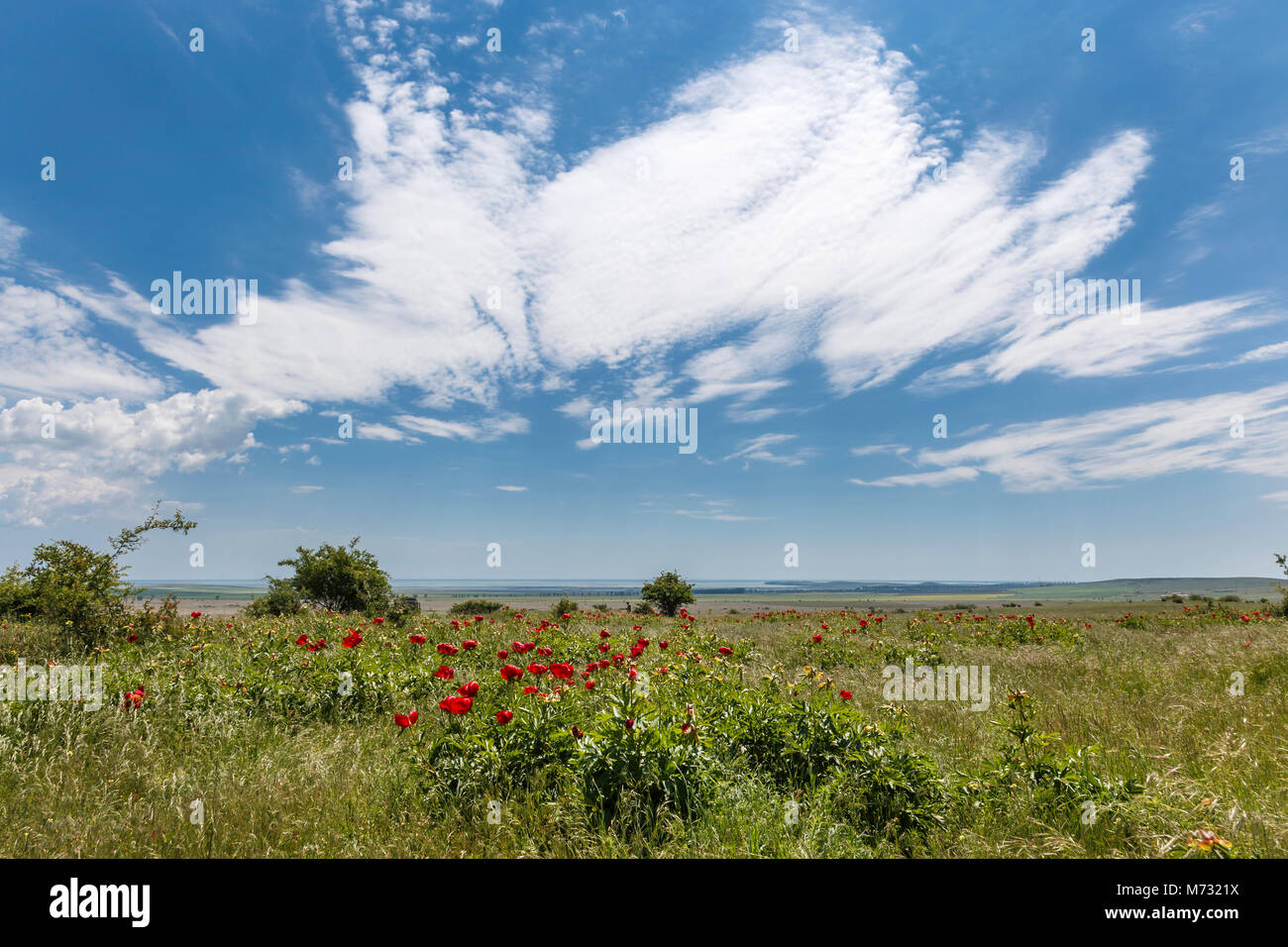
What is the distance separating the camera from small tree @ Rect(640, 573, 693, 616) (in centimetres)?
3297

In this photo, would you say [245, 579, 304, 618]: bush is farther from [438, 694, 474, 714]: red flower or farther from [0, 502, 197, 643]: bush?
[438, 694, 474, 714]: red flower

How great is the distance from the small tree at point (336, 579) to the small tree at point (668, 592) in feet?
50.1

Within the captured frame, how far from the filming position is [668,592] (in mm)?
32938

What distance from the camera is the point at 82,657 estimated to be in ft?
30.9

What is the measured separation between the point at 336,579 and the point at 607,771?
21963 mm

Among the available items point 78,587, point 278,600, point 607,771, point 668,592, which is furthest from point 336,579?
point 607,771

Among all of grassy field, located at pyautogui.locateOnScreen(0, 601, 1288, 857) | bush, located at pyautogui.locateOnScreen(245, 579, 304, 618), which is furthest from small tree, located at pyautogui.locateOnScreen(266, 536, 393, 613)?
grassy field, located at pyautogui.locateOnScreen(0, 601, 1288, 857)

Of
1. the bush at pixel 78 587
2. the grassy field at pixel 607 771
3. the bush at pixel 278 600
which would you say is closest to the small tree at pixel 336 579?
the bush at pixel 278 600

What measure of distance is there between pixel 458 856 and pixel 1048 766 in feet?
13.5

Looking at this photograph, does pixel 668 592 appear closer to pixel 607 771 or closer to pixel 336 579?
pixel 336 579

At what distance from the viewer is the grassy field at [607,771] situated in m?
3.65

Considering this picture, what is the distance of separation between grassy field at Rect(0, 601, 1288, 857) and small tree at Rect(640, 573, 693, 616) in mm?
25526
